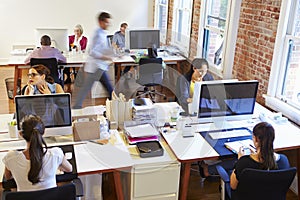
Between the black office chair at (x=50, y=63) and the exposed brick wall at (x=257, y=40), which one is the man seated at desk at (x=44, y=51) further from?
the exposed brick wall at (x=257, y=40)

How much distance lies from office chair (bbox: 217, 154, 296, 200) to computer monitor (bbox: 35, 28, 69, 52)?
3840 mm

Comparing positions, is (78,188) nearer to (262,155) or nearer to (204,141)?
(204,141)

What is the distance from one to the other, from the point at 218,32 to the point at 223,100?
6.57ft

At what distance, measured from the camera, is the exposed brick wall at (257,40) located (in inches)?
139

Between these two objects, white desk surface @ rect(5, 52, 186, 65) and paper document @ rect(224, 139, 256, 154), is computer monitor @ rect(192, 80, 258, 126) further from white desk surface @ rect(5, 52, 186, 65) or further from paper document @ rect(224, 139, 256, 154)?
white desk surface @ rect(5, 52, 186, 65)

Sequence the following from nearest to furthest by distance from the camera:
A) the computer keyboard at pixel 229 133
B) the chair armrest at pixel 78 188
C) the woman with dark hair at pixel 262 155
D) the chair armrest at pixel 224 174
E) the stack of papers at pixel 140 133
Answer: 1. the woman with dark hair at pixel 262 155
2. the chair armrest at pixel 78 188
3. the chair armrest at pixel 224 174
4. the stack of papers at pixel 140 133
5. the computer keyboard at pixel 229 133

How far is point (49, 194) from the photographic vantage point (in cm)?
186

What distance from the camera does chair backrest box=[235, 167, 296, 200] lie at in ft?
6.83

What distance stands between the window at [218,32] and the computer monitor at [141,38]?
843 millimetres

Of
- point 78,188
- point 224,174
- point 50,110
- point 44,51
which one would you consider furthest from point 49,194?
point 44,51

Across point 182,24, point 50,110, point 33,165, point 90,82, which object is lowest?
point 90,82

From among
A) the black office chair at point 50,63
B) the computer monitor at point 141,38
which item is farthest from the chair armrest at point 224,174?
the computer monitor at point 141,38

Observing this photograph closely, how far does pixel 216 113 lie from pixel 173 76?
2988mm

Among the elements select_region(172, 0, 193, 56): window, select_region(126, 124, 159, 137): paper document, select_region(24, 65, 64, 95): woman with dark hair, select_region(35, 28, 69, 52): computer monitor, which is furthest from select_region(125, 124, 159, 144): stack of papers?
select_region(172, 0, 193, 56): window
